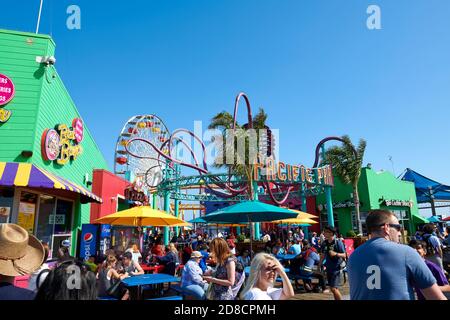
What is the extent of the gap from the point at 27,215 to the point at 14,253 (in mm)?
6696

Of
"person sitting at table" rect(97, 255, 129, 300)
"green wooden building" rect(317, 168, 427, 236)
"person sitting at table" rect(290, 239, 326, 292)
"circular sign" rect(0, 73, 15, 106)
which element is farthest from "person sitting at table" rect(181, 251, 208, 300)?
"green wooden building" rect(317, 168, 427, 236)

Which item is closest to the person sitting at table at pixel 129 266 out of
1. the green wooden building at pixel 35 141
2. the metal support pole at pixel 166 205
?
the green wooden building at pixel 35 141

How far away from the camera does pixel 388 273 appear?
7.20 ft

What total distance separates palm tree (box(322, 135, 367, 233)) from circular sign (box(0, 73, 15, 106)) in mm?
20199

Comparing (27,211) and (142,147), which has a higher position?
(142,147)

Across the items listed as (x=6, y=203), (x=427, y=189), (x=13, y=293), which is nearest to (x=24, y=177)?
(x=6, y=203)

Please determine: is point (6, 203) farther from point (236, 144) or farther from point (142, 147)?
point (142, 147)

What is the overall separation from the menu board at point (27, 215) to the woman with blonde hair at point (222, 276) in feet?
19.0

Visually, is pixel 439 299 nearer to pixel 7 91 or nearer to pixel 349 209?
pixel 7 91

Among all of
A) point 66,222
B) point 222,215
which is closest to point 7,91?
point 66,222

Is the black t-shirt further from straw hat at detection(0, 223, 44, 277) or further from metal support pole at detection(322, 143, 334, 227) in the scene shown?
metal support pole at detection(322, 143, 334, 227)

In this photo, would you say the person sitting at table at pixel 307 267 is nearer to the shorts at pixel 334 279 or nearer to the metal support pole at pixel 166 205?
the shorts at pixel 334 279

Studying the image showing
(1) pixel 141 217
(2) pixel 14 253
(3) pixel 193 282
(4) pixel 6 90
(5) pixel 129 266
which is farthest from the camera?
(1) pixel 141 217
